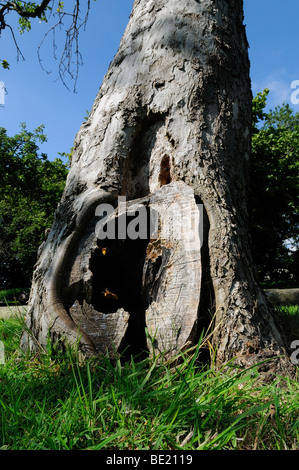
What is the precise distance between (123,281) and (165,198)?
68 cm

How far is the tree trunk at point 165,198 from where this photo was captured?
6.43 ft

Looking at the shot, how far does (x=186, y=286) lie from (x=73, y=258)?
0.78m

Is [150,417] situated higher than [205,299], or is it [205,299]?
[205,299]

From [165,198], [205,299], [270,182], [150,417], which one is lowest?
[150,417]

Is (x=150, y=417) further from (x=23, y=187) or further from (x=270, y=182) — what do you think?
(x=23, y=187)

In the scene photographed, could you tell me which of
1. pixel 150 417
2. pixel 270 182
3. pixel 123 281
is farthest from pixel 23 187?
pixel 150 417

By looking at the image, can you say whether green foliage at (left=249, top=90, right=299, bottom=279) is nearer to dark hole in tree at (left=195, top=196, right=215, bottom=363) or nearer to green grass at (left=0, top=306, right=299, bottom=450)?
dark hole in tree at (left=195, top=196, right=215, bottom=363)

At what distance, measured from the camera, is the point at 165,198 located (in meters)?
2.21

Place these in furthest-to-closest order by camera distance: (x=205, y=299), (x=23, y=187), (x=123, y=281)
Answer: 1. (x=23, y=187)
2. (x=123, y=281)
3. (x=205, y=299)

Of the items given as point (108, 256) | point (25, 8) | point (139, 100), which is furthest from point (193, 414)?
point (25, 8)

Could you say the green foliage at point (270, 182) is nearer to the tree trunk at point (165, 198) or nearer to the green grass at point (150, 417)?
the tree trunk at point (165, 198)

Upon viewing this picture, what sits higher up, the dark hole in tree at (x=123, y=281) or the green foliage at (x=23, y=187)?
the green foliage at (x=23, y=187)

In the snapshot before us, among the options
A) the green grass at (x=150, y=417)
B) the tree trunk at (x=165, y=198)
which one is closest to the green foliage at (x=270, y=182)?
the tree trunk at (x=165, y=198)

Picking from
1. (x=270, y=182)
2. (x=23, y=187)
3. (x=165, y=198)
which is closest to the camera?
(x=165, y=198)
